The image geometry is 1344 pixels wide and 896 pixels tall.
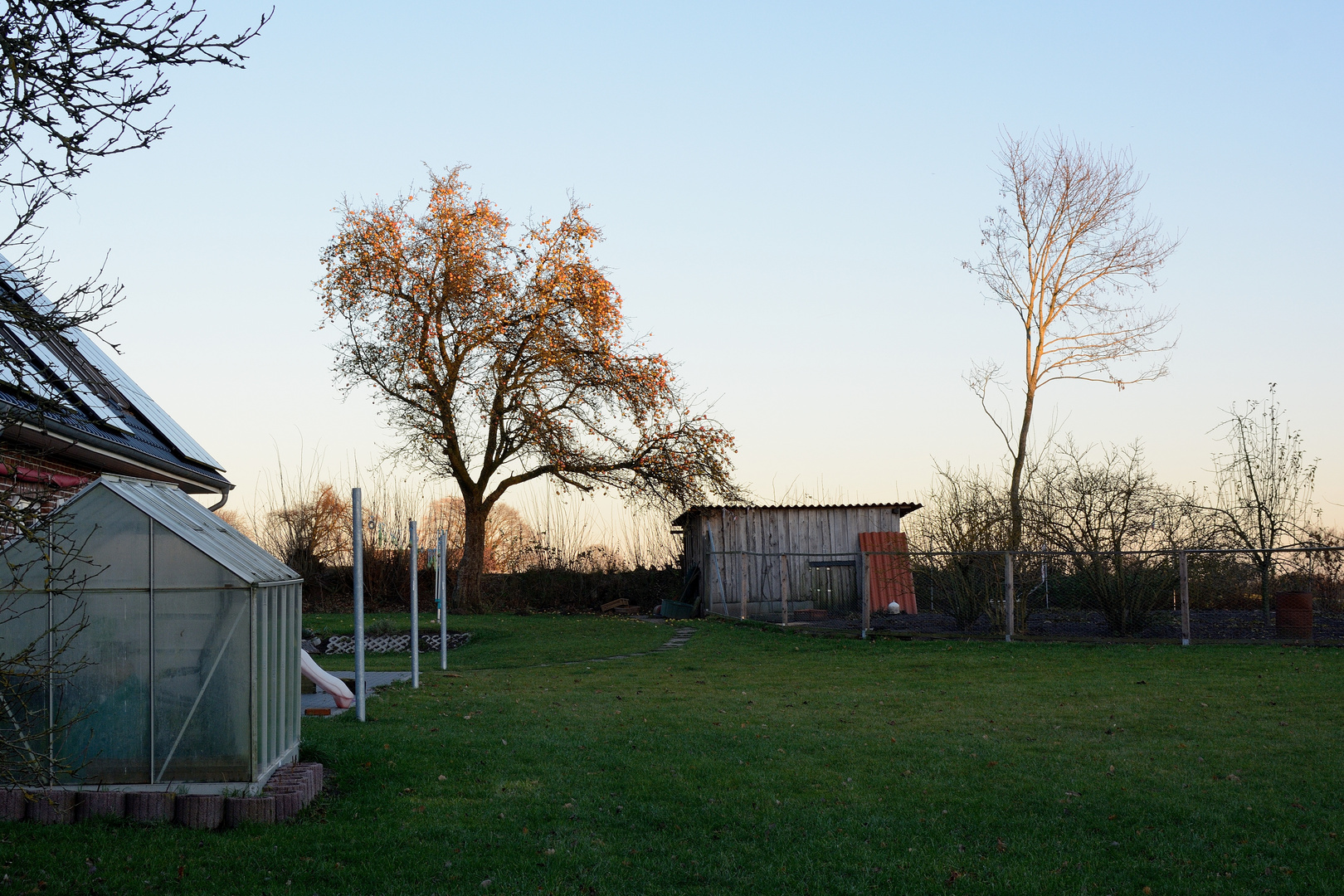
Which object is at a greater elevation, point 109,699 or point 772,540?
point 772,540

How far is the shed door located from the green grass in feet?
44.7

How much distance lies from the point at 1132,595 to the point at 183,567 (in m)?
15.9

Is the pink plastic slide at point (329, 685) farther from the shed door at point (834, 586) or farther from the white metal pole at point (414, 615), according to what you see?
the shed door at point (834, 586)

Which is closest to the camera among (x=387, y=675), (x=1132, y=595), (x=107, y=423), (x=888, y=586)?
(x=107, y=423)

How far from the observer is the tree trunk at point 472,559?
29.2m

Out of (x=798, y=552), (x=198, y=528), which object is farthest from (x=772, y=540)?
(x=198, y=528)

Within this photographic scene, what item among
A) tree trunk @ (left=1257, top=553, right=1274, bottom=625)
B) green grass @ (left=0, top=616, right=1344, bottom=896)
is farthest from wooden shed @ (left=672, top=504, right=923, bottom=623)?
green grass @ (left=0, top=616, right=1344, bottom=896)

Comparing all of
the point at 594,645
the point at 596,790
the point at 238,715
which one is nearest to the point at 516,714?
the point at 596,790

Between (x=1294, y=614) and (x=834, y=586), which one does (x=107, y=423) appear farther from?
(x=834, y=586)

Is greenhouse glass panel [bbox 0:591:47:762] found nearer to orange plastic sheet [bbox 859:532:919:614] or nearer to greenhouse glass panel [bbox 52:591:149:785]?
greenhouse glass panel [bbox 52:591:149:785]

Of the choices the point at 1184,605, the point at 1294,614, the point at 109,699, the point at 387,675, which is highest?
the point at 109,699

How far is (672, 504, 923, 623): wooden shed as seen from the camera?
26.3m

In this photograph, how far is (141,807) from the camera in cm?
611

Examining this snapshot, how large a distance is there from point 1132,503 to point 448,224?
759 inches
